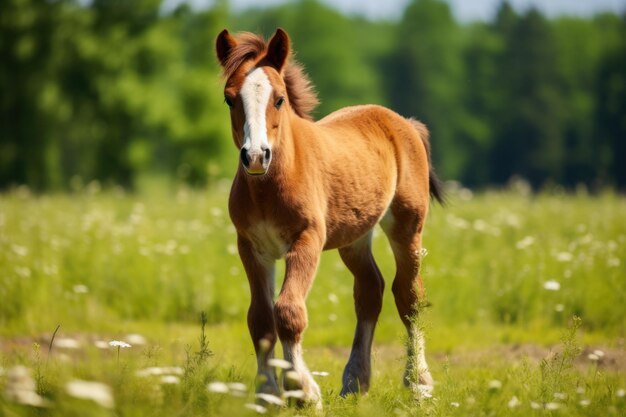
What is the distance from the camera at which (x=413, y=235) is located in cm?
655

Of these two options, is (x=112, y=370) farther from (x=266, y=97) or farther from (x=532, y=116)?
(x=532, y=116)

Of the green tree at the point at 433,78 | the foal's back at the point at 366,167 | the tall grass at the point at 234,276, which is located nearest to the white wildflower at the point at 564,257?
the tall grass at the point at 234,276

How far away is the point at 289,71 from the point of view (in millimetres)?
5621

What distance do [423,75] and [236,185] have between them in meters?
50.1

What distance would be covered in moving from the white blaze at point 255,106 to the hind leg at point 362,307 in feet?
6.70

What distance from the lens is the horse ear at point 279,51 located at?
523cm

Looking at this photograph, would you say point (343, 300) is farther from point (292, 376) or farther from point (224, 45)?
point (292, 376)

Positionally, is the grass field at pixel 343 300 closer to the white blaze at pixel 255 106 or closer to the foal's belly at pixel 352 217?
the foal's belly at pixel 352 217

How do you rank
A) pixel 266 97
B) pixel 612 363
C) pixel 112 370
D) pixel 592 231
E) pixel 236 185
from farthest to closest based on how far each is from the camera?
pixel 592 231
pixel 612 363
pixel 236 185
pixel 266 97
pixel 112 370

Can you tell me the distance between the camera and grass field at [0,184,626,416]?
6.07 metres

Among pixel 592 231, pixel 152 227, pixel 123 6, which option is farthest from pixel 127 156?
→ pixel 592 231

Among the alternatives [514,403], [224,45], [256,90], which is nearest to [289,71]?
[224,45]

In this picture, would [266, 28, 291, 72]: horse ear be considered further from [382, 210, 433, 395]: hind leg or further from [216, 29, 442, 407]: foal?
[382, 210, 433, 395]: hind leg

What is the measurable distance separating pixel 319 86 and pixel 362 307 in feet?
146
